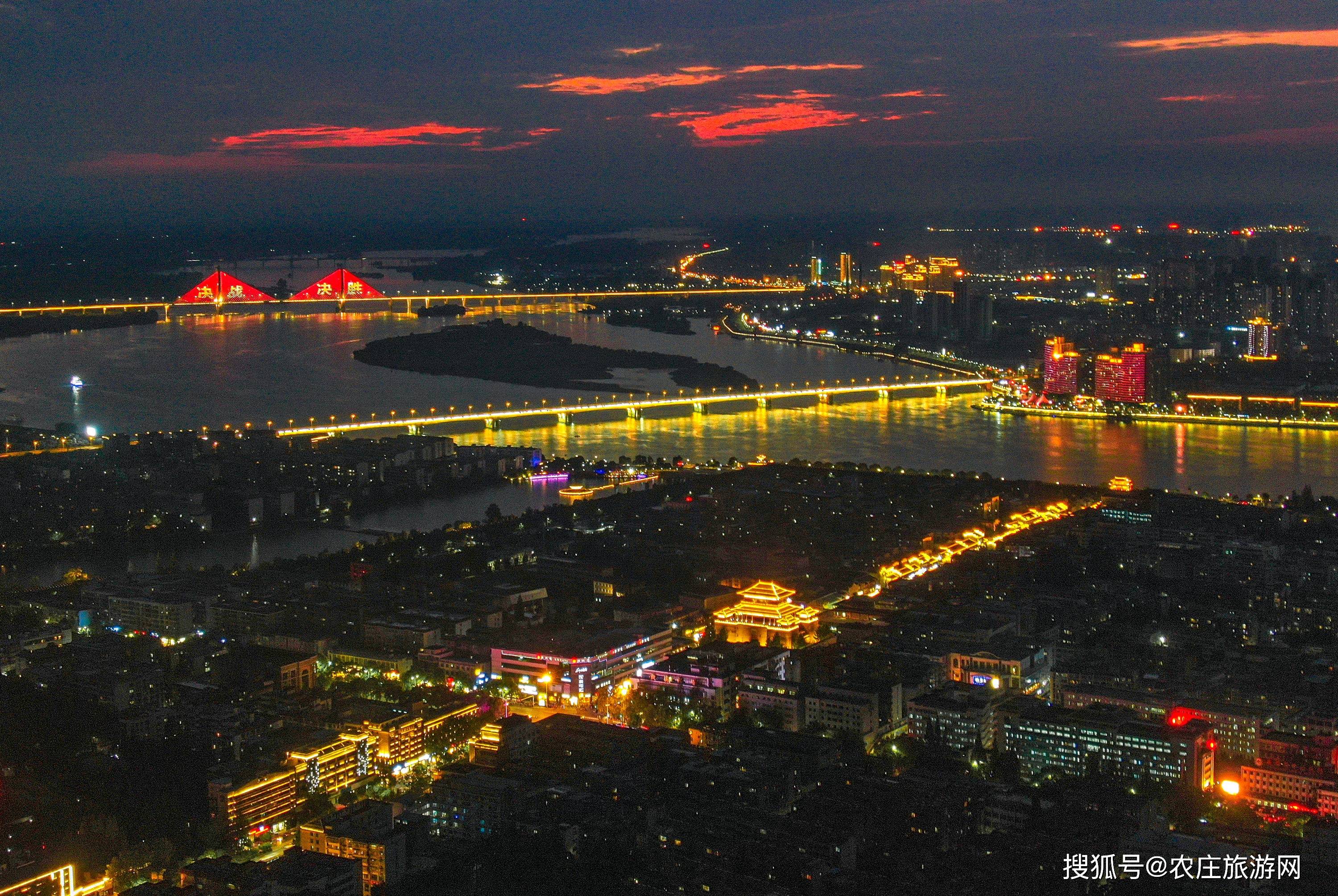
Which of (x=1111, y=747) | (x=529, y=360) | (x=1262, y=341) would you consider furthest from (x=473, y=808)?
(x=1262, y=341)

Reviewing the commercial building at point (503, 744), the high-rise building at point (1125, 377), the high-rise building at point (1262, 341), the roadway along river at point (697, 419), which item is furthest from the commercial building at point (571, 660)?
the high-rise building at point (1262, 341)

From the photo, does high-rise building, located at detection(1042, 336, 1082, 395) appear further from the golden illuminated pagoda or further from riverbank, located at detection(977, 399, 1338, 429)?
the golden illuminated pagoda

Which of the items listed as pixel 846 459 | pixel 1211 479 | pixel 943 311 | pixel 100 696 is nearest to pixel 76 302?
pixel 943 311

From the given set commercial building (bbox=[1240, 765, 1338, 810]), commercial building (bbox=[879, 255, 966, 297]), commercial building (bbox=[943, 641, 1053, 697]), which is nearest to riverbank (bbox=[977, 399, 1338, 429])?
commercial building (bbox=[879, 255, 966, 297])

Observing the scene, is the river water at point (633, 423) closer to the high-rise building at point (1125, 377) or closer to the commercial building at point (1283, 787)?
the high-rise building at point (1125, 377)

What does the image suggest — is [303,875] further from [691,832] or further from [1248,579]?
[1248,579]

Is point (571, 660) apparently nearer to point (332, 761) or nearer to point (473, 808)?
point (332, 761)

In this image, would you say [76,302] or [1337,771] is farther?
[76,302]
